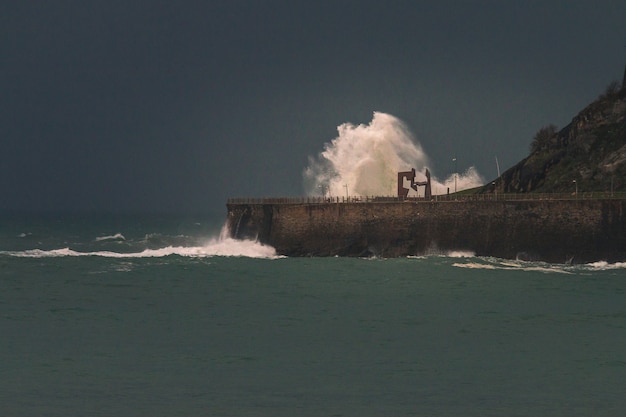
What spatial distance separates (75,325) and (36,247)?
68.5 m

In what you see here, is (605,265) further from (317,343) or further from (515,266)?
(317,343)

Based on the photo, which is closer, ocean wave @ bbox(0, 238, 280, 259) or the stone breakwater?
the stone breakwater

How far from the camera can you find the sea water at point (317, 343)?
26.0 m

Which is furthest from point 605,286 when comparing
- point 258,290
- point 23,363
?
point 23,363

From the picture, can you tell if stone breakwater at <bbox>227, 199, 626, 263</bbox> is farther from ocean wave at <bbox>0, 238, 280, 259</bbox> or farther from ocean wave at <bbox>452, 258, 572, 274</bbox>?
ocean wave at <bbox>452, 258, 572, 274</bbox>

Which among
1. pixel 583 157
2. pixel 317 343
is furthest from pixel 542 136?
pixel 317 343

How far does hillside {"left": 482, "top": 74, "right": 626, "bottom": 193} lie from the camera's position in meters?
81.1

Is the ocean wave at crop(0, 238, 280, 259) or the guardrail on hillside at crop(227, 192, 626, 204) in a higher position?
the guardrail on hillside at crop(227, 192, 626, 204)

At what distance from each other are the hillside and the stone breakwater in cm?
1019

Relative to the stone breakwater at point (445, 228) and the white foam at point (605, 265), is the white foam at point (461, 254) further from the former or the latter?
the white foam at point (605, 265)

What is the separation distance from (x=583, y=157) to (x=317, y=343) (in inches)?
2304

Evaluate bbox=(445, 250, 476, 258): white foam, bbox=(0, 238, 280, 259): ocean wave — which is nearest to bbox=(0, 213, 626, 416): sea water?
bbox=(445, 250, 476, 258): white foam

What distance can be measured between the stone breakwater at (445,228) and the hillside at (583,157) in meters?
10.2

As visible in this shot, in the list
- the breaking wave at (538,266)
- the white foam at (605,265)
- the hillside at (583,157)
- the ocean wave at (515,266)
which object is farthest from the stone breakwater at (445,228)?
the hillside at (583,157)
